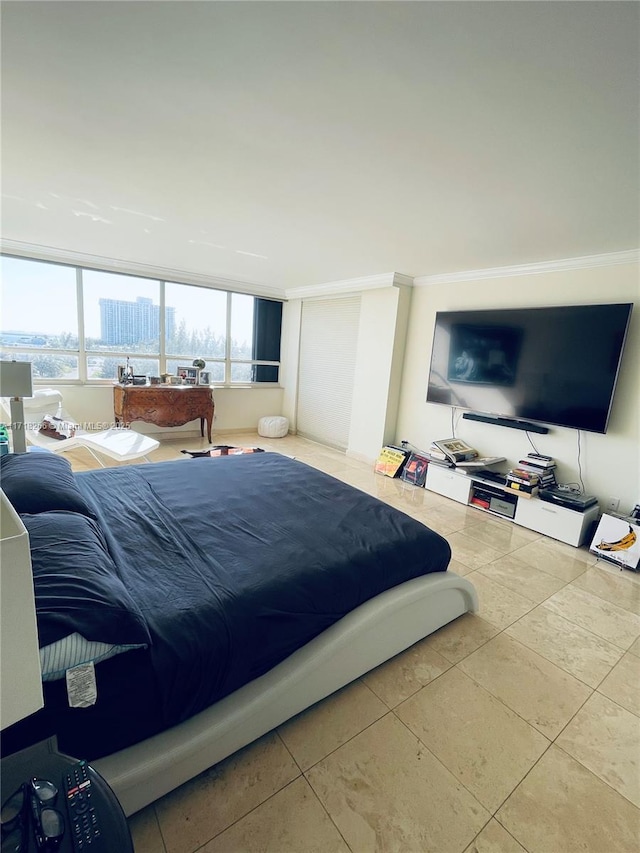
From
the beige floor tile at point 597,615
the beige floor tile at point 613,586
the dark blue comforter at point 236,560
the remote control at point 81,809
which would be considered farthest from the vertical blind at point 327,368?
the remote control at point 81,809

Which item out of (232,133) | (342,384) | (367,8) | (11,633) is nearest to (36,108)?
(232,133)

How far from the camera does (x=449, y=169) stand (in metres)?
1.92

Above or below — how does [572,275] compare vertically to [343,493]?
above

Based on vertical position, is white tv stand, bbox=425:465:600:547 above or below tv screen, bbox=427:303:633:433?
below

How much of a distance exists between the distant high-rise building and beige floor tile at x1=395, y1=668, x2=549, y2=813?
5102mm

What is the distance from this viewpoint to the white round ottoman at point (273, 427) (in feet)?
19.4

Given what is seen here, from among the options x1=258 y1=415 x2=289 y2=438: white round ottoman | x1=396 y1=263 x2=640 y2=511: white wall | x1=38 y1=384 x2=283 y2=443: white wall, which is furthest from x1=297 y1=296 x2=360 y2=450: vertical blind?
x1=396 y1=263 x2=640 y2=511: white wall

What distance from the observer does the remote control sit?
2.23 ft

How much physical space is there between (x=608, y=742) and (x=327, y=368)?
468 centimetres

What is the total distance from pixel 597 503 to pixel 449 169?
278 centimetres

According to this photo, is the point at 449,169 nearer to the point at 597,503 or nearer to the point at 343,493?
the point at 343,493

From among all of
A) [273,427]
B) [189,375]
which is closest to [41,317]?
[189,375]

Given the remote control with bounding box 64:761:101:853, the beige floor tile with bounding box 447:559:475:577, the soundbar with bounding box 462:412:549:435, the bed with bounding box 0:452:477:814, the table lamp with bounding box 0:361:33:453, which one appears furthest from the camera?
the soundbar with bounding box 462:412:549:435

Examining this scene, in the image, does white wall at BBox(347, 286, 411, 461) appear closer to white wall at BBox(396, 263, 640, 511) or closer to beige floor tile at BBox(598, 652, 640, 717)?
white wall at BBox(396, 263, 640, 511)
